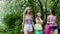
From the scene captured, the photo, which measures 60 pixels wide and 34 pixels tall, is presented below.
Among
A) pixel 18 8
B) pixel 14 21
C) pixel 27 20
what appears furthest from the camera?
pixel 18 8

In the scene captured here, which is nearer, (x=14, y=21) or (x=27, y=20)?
(x=27, y=20)

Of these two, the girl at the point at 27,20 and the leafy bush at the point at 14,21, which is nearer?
the girl at the point at 27,20

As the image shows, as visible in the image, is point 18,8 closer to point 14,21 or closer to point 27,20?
point 14,21

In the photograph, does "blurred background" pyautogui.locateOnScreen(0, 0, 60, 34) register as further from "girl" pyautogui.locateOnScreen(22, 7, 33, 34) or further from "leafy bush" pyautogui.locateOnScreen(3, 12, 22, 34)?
"girl" pyautogui.locateOnScreen(22, 7, 33, 34)

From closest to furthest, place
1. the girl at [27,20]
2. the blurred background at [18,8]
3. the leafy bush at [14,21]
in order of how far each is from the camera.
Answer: the girl at [27,20], the leafy bush at [14,21], the blurred background at [18,8]

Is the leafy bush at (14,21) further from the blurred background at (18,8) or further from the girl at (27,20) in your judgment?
the girl at (27,20)

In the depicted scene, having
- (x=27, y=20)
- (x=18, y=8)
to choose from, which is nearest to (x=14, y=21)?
(x=18, y=8)

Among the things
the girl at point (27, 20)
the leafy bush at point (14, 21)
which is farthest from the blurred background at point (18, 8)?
the girl at point (27, 20)

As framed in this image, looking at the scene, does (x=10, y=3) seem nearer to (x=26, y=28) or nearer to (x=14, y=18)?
(x=14, y=18)

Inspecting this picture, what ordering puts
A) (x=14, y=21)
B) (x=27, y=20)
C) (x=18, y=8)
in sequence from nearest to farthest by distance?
(x=27, y=20) → (x=14, y=21) → (x=18, y=8)

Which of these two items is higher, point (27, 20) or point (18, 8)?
point (18, 8)

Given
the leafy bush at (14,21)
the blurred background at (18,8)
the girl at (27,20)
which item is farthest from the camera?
the blurred background at (18,8)

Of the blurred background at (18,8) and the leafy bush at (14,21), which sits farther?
the blurred background at (18,8)

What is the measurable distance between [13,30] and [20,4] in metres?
2.69
